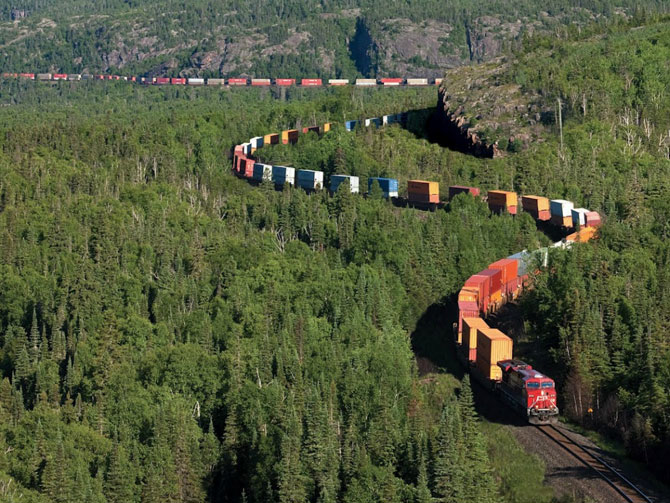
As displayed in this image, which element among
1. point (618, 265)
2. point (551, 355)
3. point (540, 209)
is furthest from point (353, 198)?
point (551, 355)

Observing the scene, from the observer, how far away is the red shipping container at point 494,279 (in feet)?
395

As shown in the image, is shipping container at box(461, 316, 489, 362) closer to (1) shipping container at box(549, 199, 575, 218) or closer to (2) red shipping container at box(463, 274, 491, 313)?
(2) red shipping container at box(463, 274, 491, 313)

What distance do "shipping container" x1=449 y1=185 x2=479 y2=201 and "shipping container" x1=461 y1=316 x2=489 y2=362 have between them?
55588mm

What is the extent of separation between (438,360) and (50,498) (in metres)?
35.6

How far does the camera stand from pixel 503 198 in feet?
514

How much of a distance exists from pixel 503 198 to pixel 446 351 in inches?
1824

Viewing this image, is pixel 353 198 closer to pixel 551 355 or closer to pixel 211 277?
pixel 211 277

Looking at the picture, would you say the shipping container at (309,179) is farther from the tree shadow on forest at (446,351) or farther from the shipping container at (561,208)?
the tree shadow on forest at (446,351)

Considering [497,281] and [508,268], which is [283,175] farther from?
[497,281]

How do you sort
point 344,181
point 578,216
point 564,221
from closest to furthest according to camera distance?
1. point 578,216
2. point 564,221
3. point 344,181

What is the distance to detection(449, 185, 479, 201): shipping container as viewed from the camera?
162625 mm

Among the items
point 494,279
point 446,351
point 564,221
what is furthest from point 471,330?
point 564,221

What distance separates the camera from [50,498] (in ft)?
286

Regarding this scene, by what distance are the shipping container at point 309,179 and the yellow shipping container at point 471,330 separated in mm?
81626
